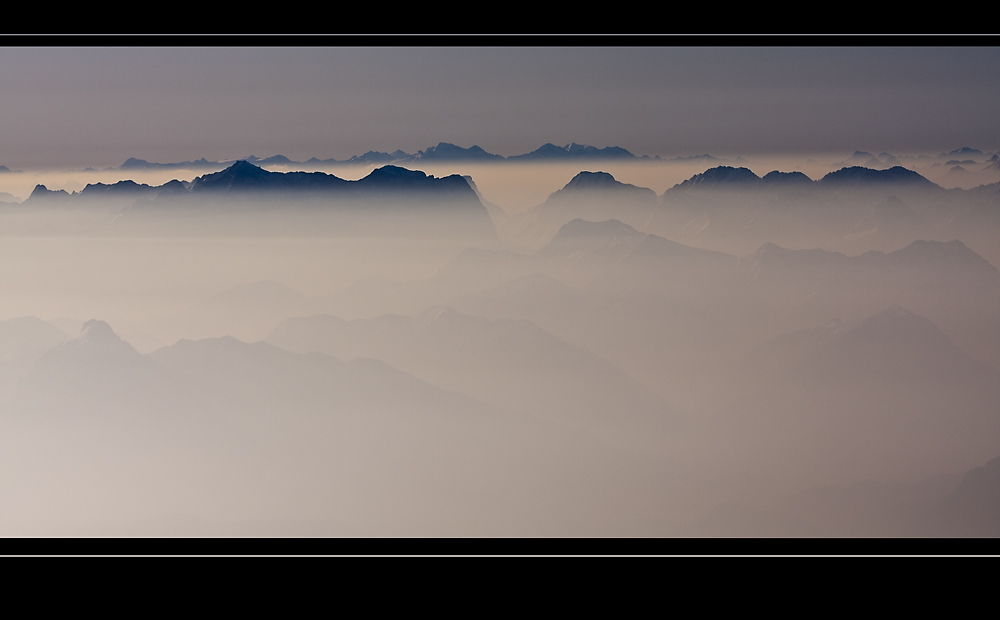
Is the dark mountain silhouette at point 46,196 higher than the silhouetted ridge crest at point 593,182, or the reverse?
the dark mountain silhouette at point 46,196

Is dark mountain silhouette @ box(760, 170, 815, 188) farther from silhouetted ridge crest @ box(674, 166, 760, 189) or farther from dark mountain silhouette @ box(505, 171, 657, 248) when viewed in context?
dark mountain silhouette @ box(505, 171, 657, 248)

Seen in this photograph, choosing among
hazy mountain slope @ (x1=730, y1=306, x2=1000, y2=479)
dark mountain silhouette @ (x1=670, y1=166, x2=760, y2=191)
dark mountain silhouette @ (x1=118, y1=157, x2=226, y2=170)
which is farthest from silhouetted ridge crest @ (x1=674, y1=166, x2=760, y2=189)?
dark mountain silhouette @ (x1=118, y1=157, x2=226, y2=170)

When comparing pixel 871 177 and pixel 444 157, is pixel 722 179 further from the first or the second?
pixel 444 157

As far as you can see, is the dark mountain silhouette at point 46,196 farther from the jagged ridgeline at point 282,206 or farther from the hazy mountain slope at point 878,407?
the hazy mountain slope at point 878,407

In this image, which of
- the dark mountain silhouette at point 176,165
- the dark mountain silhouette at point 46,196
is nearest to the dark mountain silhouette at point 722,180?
the dark mountain silhouette at point 176,165

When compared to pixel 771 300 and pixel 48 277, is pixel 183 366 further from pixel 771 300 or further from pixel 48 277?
pixel 771 300

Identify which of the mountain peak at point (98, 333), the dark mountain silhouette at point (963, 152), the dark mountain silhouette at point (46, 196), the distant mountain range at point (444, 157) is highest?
the distant mountain range at point (444, 157)

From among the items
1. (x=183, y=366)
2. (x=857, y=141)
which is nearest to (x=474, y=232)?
(x=183, y=366)

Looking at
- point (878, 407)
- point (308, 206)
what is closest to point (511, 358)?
→ point (308, 206)
